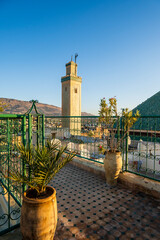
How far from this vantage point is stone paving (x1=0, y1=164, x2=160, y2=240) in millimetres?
2061

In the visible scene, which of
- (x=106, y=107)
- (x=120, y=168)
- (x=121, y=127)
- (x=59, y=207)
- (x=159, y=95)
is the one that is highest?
(x=159, y=95)

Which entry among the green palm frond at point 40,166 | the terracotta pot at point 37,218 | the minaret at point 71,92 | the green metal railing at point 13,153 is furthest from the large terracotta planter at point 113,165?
the minaret at point 71,92

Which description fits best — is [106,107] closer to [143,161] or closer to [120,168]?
[120,168]

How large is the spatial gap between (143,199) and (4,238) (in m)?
2.45

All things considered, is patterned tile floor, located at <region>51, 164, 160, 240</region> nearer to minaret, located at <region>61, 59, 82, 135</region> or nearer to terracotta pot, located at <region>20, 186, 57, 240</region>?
terracotta pot, located at <region>20, 186, 57, 240</region>

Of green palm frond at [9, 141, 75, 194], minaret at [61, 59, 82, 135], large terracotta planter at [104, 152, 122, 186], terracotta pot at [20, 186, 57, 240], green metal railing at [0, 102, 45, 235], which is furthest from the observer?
minaret at [61, 59, 82, 135]

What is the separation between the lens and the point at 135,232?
2096 millimetres

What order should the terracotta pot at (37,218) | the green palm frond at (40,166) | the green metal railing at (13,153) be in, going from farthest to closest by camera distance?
the green metal railing at (13,153) < the green palm frond at (40,166) < the terracotta pot at (37,218)

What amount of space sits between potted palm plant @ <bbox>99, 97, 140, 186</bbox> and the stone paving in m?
0.38

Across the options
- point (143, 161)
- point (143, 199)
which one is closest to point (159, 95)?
point (143, 161)

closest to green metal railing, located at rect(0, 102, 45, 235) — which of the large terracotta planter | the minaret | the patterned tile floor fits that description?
the patterned tile floor

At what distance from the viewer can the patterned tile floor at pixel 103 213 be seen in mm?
2076

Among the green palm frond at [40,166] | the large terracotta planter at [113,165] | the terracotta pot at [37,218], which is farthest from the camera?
the large terracotta planter at [113,165]

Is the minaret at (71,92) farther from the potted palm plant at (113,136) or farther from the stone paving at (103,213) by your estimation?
the stone paving at (103,213)
